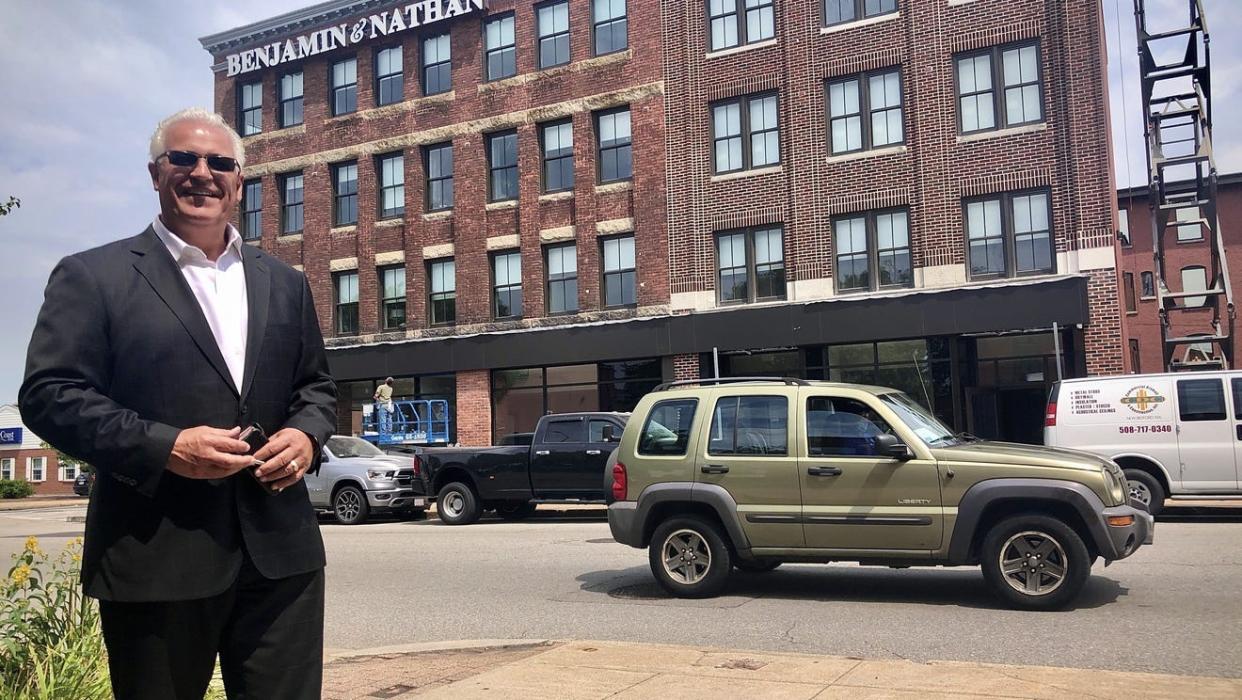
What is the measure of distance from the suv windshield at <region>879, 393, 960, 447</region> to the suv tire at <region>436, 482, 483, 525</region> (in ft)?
34.1

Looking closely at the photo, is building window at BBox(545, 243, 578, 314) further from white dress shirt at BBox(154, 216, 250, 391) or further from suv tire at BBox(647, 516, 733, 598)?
white dress shirt at BBox(154, 216, 250, 391)

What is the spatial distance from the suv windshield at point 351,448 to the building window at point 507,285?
7.05 metres

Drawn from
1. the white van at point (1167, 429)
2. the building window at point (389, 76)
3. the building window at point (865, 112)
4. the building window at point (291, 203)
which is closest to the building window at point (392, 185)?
the building window at point (389, 76)

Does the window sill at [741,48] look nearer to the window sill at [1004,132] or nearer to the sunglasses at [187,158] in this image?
the window sill at [1004,132]

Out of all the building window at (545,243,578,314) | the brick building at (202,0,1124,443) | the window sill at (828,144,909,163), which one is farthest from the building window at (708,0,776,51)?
the building window at (545,243,578,314)

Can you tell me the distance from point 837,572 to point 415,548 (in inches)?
248

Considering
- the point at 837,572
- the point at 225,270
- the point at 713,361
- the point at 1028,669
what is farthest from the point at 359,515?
the point at 225,270

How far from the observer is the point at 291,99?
3098cm

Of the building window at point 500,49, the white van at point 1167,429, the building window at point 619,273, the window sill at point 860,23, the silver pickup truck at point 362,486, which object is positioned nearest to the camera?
the white van at point 1167,429

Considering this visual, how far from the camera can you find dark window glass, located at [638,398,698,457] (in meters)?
9.46

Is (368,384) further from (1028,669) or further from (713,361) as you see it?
(1028,669)

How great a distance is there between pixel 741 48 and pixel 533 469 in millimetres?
12059

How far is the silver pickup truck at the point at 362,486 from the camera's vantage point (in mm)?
19578

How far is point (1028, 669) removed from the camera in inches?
228
